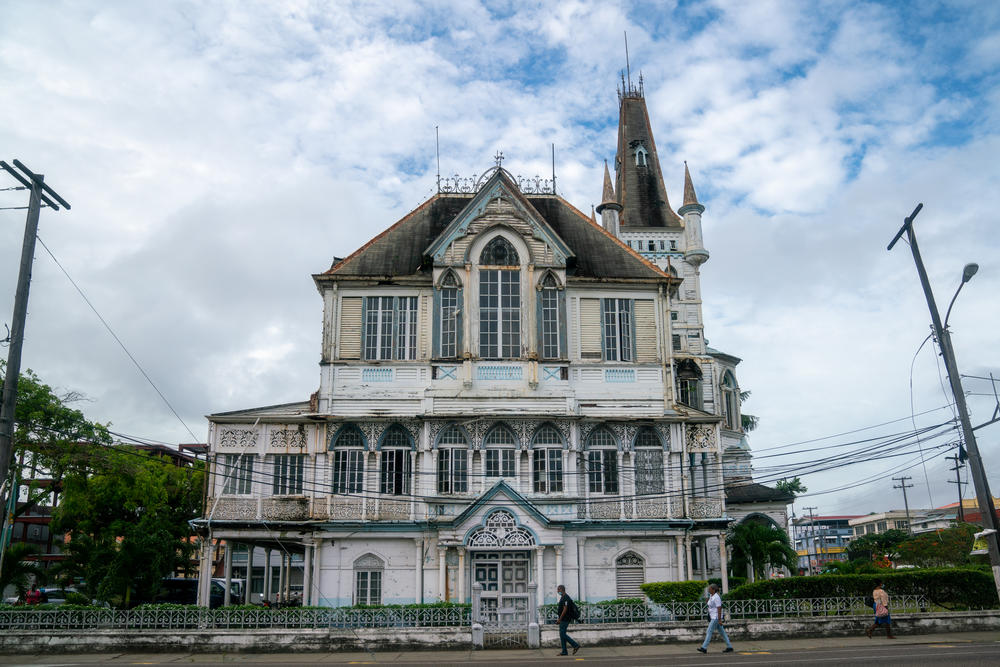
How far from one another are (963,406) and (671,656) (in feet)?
29.6

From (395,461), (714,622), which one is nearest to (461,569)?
(395,461)

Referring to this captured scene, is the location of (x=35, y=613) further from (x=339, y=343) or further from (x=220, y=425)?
(x=339, y=343)

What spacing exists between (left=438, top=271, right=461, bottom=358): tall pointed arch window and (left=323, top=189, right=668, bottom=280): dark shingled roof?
1.31 metres

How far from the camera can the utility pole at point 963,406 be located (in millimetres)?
18859

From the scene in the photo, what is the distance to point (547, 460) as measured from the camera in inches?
1123

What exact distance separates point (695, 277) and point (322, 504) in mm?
32959

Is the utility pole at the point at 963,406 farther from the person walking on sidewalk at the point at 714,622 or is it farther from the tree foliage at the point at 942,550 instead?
the tree foliage at the point at 942,550

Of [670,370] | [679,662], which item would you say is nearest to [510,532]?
[670,370]

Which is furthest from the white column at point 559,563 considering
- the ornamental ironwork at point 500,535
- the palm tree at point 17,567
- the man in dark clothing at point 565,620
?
the palm tree at point 17,567

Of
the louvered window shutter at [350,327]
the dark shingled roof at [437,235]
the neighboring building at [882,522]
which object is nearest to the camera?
the louvered window shutter at [350,327]

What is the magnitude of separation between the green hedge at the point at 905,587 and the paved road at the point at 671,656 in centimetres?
164

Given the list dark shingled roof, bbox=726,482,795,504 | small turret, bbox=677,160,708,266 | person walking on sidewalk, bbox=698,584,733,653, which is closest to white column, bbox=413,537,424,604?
person walking on sidewalk, bbox=698,584,733,653

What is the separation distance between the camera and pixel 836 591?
22.7 meters

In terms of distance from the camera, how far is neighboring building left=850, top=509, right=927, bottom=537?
14462cm
